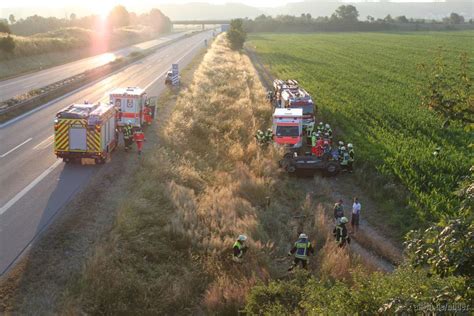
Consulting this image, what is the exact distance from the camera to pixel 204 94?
126ft

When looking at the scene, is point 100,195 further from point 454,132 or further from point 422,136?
point 454,132

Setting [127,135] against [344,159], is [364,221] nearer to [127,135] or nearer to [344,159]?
[344,159]

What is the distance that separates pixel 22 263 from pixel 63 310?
8.84ft

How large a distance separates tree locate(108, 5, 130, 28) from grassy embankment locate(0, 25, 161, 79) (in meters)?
53.0

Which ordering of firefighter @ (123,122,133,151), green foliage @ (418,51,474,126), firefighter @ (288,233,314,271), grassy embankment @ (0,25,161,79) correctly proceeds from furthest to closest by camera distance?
grassy embankment @ (0,25,161,79), firefighter @ (123,122,133,151), firefighter @ (288,233,314,271), green foliage @ (418,51,474,126)

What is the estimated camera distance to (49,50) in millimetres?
66188

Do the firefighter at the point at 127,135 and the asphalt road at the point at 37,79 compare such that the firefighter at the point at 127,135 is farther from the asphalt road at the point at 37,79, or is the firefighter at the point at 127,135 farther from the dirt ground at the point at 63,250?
the asphalt road at the point at 37,79

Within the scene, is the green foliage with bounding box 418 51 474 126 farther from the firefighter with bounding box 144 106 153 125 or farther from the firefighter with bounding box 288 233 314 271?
the firefighter with bounding box 144 106 153 125

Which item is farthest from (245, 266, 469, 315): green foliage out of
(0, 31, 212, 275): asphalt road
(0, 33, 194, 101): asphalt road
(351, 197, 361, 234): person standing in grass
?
(0, 33, 194, 101): asphalt road

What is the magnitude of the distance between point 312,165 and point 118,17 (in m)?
148

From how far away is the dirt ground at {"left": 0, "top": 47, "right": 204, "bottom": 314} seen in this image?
11.0 m

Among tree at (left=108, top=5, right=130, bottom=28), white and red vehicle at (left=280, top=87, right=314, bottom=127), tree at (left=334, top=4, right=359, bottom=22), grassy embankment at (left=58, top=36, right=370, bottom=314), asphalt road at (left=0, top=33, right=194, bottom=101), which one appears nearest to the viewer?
grassy embankment at (left=58, top=36, right=370, bottom=314)

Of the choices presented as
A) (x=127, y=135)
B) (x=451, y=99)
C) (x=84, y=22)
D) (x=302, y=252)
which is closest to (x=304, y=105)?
(x=127, y=135)

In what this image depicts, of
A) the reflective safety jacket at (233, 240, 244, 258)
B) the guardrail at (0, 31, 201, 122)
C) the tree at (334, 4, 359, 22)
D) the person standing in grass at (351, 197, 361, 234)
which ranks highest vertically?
the tree at (334, 4, 359, 22)
